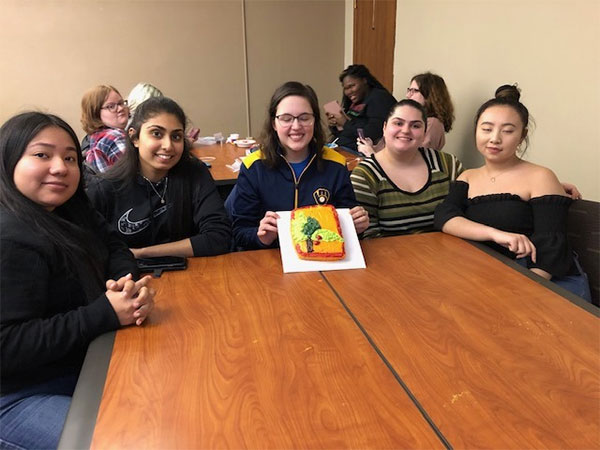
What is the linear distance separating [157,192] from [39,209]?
0.64m

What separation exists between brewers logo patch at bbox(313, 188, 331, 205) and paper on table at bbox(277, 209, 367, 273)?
0.83 ft

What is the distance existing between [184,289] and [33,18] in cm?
514

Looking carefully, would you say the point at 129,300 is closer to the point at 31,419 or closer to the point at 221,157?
the point at 31,419

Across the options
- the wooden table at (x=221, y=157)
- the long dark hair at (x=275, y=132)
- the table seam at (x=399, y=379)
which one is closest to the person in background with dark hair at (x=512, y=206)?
the long dark hair at (x=275, y=132)

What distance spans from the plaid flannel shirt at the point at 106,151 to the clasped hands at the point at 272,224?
4.71 ft

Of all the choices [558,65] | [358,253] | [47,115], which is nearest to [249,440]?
[358,253]

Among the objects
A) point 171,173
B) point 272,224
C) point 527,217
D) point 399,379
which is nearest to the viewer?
point 399,379

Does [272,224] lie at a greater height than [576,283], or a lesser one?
greater

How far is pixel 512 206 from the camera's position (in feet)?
5.78

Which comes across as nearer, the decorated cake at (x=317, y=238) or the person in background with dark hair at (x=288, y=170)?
the decorated cake at (x=317, y=238)

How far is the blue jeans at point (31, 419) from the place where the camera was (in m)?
1.07

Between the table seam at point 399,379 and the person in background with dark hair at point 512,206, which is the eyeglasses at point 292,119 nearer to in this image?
the person in background with dark hair at point 512,206

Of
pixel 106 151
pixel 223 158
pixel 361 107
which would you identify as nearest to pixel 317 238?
pixel 106 151

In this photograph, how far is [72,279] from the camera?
1.23 metres
